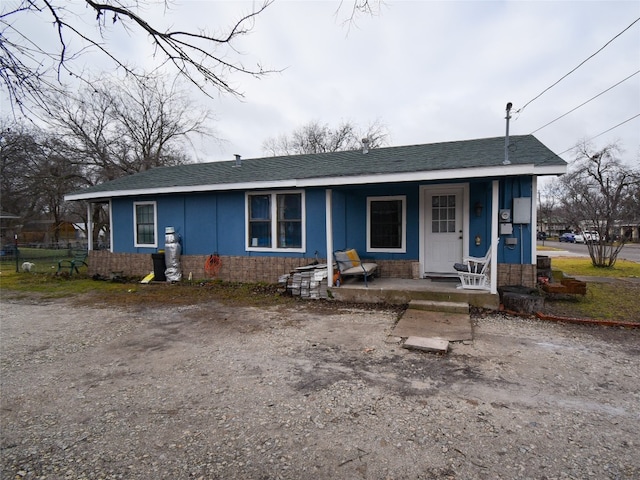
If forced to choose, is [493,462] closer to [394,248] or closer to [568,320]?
[568,320]

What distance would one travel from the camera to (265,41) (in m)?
3.36

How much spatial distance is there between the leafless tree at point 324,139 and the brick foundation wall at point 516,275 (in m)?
21.8

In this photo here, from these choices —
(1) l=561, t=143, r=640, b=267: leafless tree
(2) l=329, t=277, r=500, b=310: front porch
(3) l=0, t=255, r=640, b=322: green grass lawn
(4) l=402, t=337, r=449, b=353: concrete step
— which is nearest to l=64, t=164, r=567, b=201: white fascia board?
(2) l=329, t=277, r=500, b=310: front porch

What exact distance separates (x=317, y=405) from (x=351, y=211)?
5687 millimetres

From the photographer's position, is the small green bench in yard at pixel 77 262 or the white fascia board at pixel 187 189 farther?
the small green bench in yard at pixel 77 262

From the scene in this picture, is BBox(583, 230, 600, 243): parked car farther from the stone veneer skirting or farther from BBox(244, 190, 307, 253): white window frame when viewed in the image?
BBox(244, 190, 307, 253): white window frame

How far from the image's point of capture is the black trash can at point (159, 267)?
9.03 metres

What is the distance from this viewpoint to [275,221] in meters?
8.22

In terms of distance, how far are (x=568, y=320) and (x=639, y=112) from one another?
6805mm

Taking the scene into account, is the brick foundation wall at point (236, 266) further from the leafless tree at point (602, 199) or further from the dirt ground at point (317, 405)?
the leafless tree at point (602, 199)

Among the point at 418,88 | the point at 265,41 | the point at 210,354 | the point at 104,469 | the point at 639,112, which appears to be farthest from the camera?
the point at 418,88

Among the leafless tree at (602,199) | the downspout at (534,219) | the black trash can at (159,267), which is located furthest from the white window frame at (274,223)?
the leafless tree at (602,199)

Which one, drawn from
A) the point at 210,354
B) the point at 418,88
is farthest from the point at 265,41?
the point at 418,88

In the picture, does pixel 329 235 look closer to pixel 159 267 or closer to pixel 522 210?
pixel 522 210
